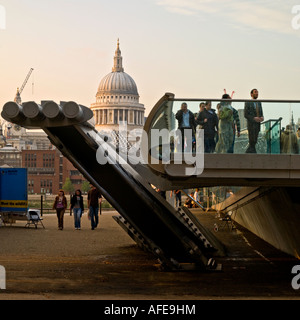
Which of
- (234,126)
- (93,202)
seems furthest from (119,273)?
(93,202)

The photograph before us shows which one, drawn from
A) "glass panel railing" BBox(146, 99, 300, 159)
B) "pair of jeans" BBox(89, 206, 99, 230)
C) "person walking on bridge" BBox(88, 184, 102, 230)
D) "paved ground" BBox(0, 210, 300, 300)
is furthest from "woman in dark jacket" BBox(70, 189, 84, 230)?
"glass panel railing" BBox(146, 99, 300, 159)

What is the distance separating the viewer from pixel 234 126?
17.2m

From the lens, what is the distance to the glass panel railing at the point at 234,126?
17156mm

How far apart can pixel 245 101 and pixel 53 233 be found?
1308 centimetres

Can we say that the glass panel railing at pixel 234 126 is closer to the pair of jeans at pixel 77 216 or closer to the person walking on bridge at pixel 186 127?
the person walking on bridge at pixel 186 127

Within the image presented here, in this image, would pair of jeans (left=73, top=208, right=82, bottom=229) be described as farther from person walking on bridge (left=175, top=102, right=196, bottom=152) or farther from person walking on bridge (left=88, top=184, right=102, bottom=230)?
person walking on bridge (left=175, top=102, right=196, bottom=152)

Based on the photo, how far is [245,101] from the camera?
1722 cm

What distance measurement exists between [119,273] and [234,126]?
406cm

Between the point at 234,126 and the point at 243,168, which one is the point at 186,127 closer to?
the point at 234,126

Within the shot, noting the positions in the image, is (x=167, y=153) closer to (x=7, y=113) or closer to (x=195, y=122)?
(x=195, y=122)

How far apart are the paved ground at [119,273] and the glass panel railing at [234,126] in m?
2.59
